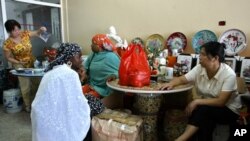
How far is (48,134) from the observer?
129 centimetres

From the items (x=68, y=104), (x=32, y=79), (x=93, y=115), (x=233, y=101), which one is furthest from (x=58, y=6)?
(x=233, y=101)

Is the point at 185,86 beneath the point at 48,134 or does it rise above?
above

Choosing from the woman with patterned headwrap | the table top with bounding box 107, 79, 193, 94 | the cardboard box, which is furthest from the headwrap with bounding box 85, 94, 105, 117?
the woman with patterned headwrap

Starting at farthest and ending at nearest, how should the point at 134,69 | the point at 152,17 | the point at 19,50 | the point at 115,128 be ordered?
1. the point at 152,17
2. the point at 19,50
3. the point at 134,69
4. the point at 115,128

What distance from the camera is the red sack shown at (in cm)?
178

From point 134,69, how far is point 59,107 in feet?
2.41

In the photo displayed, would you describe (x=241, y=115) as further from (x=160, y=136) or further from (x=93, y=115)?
(x=93, y=115)

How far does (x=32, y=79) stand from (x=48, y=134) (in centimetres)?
202

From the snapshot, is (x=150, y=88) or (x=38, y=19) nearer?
(x=150, y=88)

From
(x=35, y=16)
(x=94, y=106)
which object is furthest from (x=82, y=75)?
(x=35, y=16)

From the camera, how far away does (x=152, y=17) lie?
299 centimetres

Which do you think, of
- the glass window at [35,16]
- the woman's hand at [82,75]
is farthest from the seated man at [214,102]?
the glass window at [35,16]

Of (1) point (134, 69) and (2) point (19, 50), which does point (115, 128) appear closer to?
(1) point (134, 69)

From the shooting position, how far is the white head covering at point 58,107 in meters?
1.23
